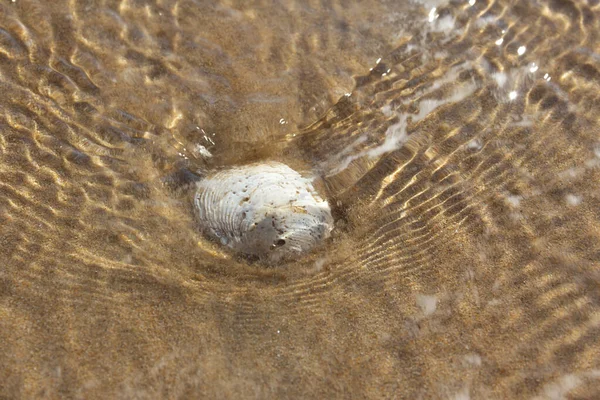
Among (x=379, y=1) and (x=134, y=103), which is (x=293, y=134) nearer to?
(x=134, y=103)

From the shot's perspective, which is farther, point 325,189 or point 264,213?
point 325,189

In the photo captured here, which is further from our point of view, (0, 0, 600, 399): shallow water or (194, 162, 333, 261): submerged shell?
(194, 162, 333, 261): submerged shell

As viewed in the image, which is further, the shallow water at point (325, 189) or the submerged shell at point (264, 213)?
the submerged shell at point (264, 213)

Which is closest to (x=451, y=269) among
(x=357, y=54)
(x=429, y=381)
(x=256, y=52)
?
(x=429, y=381)

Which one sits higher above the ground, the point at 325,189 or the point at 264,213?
the point at 325,189
